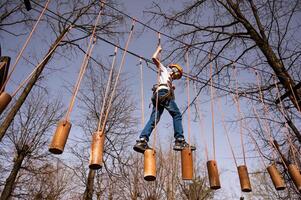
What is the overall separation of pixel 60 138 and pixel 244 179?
230 cm

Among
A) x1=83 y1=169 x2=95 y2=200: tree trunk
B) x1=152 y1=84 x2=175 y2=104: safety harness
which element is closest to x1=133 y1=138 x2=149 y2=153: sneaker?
x1=152 y1=84 x2=175 y2=104: safety harness

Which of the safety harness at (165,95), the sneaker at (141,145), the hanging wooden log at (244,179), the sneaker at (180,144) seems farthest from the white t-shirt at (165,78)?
the hanging wooden log at (244,179)

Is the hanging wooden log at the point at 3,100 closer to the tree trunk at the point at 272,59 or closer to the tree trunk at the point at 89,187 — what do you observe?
the tree trunk at the point at 272,59

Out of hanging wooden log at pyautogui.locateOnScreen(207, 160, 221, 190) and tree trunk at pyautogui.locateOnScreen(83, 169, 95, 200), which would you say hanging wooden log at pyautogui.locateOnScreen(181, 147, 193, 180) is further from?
tree trunk at pyautogui.locateOnScreen(83, 169, 95, 200)

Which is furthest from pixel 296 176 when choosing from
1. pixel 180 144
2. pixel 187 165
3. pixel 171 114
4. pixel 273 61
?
pixel 273 61

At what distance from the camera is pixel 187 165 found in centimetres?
326

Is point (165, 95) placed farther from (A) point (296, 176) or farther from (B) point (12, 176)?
(B) point (12, 176)

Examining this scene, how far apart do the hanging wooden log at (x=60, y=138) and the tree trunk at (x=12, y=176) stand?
369 inches

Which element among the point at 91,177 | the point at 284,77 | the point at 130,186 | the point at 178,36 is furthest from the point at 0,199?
the point at 284,77

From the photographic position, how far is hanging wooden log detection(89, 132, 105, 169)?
8.82 ft

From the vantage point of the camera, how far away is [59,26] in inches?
358

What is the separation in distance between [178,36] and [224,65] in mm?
1311

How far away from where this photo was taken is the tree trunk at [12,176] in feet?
35.3

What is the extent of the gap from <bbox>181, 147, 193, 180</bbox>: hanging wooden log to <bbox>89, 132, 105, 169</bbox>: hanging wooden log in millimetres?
996
